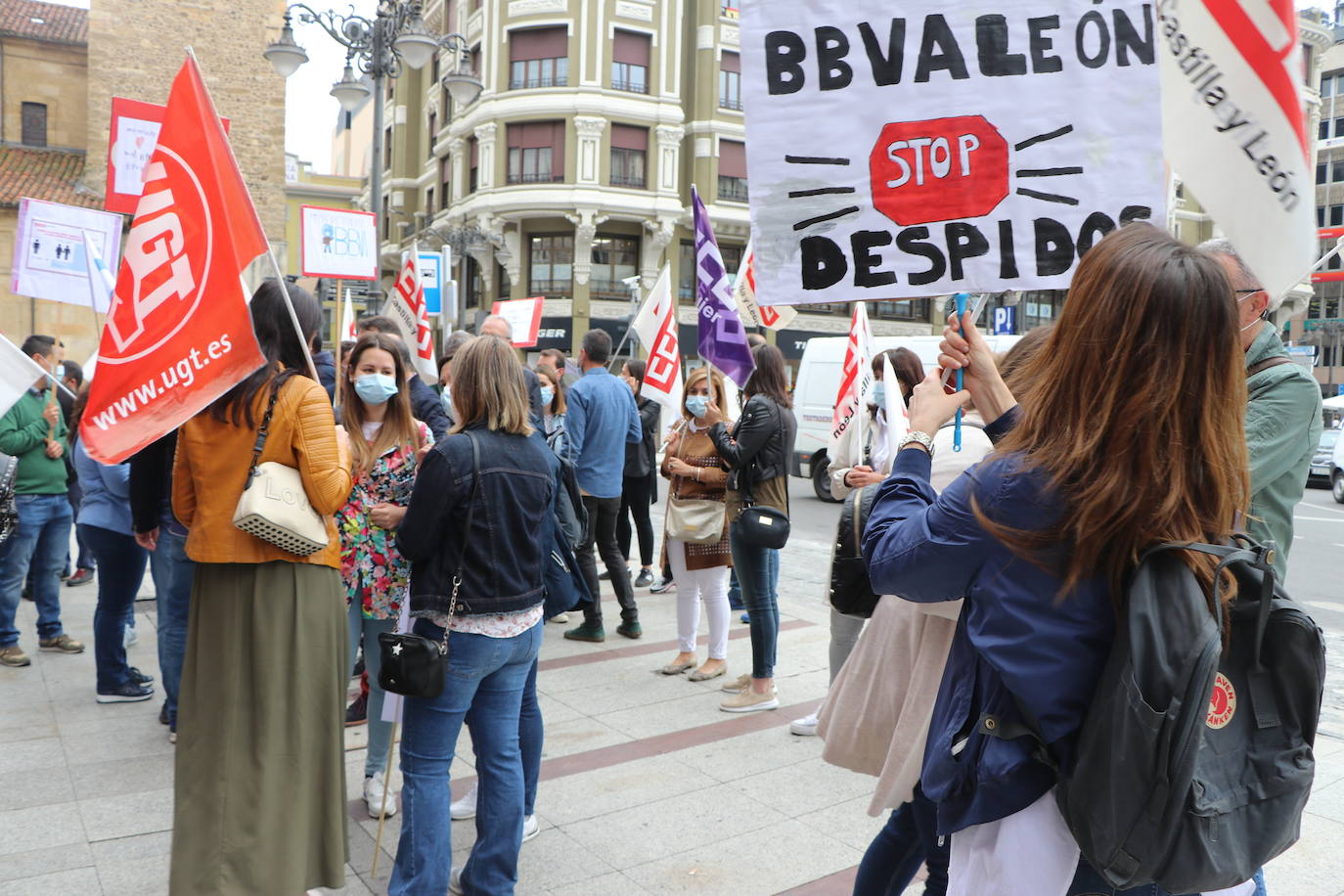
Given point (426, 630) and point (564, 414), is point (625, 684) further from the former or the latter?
point (426, 630)

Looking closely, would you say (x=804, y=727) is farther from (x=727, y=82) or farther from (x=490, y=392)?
(x=727, y=82)

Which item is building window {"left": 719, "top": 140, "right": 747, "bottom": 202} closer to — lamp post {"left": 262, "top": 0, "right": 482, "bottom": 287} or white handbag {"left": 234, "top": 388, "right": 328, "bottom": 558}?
lamp post {"left": 262, "top": 0, "right": 482, "bottom": 287}

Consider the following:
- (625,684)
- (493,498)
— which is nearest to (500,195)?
(625,684)

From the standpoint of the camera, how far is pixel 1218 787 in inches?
64.5

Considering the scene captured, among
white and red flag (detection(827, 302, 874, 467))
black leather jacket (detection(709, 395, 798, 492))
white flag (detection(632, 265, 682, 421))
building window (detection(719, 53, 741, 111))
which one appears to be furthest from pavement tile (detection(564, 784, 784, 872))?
building window (detection(719, 53, 741, 111))

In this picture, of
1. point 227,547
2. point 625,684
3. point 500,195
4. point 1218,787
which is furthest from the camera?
point 500,195

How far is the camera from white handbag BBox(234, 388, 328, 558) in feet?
9.48

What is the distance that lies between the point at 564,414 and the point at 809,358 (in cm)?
1159

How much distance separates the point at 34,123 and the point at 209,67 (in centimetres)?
732

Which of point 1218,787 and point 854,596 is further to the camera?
point 854,596

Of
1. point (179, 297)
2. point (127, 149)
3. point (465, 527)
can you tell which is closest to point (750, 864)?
point (465, 527)

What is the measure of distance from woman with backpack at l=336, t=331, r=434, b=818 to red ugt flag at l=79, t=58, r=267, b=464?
122 cm

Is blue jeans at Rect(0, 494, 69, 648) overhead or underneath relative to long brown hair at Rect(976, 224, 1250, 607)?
underneath

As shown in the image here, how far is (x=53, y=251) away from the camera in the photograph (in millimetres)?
8156
